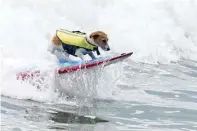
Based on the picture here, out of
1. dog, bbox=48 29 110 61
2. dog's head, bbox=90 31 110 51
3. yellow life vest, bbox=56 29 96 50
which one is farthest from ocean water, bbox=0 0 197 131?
dog's head, bbox=90 31 110 51

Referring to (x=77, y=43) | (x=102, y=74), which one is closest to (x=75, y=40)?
(x=77, y=43)

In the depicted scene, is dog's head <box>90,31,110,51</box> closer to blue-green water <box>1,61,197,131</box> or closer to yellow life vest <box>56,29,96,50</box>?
yellow life vest <box>56,29,96,50</box>

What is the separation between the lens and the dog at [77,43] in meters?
8.55

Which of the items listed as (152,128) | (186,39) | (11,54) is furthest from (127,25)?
(152,128)

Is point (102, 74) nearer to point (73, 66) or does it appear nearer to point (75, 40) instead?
point (73, 66)

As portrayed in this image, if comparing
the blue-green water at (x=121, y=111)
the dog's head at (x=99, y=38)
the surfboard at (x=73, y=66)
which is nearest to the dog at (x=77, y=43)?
the dog's head at (x=99, y=38)

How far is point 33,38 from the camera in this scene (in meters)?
12.8

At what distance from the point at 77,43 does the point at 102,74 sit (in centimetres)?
73

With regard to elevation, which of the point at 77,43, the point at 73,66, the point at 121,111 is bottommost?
the point at 121,111

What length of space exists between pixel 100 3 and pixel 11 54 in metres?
7.13

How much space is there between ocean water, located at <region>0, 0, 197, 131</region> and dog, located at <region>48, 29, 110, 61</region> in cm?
25

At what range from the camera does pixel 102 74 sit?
919 cm

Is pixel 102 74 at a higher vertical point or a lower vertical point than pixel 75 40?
lower

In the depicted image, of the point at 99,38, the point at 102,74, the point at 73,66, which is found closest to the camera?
the point at 99,38
